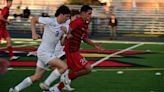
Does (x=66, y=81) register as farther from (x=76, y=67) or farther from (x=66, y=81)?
(x=76, y=67)

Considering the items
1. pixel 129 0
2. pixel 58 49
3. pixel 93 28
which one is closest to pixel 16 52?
pixel 58 49

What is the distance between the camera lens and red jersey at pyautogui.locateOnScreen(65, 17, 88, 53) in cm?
1126

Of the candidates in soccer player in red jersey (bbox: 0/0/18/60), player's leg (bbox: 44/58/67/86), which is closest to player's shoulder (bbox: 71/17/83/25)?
player's leg (bbox: 44/58/67/86)

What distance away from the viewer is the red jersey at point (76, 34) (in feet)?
36.9

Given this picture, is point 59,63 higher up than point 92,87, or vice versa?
point 59,63

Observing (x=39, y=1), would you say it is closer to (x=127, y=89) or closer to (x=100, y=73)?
(x=100, y=73)

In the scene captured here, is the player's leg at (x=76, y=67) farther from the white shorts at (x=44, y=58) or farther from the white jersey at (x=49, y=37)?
the white jersey at (x=49, y=37)

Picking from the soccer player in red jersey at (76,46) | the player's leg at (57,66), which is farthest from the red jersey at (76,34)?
the player's leg at (57,66)

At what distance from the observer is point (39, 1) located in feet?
160

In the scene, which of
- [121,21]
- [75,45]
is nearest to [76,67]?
[75,45]

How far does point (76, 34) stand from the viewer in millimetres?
11320

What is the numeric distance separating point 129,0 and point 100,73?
1428 inches

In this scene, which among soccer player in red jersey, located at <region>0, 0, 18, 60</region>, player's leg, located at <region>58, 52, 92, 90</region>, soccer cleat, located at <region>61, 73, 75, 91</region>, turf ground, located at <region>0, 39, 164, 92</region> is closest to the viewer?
soccer cleat, located at <region>61, 73, 75, 91</region>

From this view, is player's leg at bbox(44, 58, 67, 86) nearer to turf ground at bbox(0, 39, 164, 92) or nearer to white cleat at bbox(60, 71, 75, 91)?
white cleat at bbox(60, 71, 75, 91)
